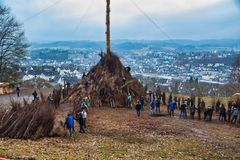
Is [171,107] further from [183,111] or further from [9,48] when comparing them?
[9,48]

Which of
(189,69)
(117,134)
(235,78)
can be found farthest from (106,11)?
(189,69)

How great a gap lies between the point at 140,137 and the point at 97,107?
9809mm

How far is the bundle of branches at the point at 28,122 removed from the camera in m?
19.7

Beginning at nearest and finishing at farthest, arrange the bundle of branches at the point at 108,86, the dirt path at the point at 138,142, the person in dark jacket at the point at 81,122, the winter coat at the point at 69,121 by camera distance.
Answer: the dirt path at the point at 138,142 → the winter coat at the point at 69,121 → the person in dark jacket at the point at 81,122 → the bundle of branches at the point at 108,86

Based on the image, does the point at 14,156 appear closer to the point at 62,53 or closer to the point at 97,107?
the point at 97,107

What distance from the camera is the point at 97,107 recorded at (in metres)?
30.6

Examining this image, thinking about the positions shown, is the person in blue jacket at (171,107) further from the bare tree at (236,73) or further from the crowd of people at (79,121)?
the bare tree at (236,73)

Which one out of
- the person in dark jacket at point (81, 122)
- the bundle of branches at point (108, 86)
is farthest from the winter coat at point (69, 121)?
the bundle of branches at point (108, 86)

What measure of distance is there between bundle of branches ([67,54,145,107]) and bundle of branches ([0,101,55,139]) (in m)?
9.89

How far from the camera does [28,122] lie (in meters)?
19.9

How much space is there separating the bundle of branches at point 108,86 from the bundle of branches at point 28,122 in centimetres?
989

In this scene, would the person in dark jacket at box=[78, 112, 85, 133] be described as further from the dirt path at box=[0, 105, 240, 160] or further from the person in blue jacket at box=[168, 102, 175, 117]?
the person in blue jacket at box=[168, 102, 175, 117]

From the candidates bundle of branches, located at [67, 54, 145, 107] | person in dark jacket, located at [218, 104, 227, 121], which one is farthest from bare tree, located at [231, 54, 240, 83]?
person in dark jacket, located at [218, 104, 227, 121]

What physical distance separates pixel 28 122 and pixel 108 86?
40.7ft
